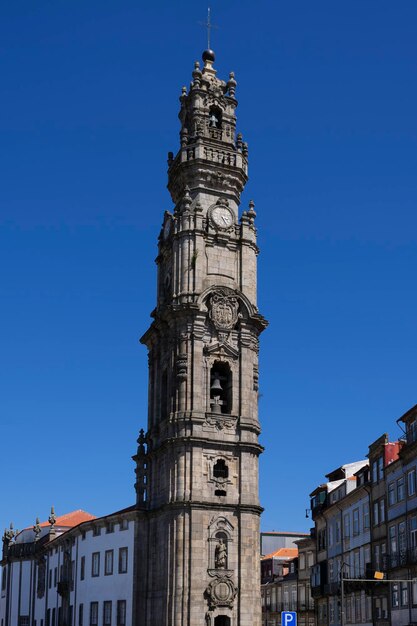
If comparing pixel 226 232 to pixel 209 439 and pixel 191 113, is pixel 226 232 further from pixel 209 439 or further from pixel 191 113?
pixel 209 439

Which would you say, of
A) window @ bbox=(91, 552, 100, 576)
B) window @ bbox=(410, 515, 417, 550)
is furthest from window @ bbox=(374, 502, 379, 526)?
window @ bbox=(91, 552, 100, 576)

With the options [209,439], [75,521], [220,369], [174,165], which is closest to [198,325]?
[220,369]

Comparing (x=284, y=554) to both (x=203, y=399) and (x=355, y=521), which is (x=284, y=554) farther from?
(x=203, y=399)

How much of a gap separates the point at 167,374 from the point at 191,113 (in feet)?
59.3

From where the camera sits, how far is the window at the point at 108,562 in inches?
2291

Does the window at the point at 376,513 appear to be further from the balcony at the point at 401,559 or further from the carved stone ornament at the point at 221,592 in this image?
the carved stone ornament at the point at 221,592

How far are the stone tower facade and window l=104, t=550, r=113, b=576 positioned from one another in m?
4.33

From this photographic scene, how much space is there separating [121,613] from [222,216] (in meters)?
25.4

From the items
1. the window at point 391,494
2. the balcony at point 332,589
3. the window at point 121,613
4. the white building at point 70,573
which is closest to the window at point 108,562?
the white building at point 70,573

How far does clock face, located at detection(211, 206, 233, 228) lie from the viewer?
57.6 m

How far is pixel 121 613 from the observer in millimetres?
55375

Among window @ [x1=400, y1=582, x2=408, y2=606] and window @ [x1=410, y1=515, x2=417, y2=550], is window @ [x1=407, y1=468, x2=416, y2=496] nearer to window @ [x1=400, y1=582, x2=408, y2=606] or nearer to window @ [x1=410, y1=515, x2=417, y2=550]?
window @ [x1=410, y1=515, x2=417, y2=550]

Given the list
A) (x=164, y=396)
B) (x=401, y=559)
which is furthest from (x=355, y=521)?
(x=164, y=396)

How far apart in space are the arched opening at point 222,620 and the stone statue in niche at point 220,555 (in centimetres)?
268
